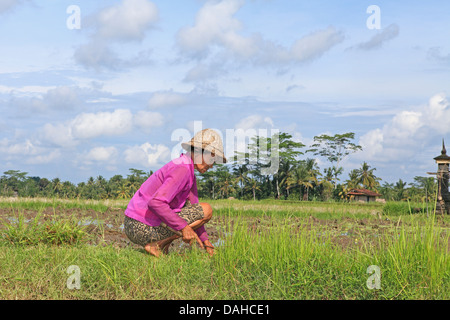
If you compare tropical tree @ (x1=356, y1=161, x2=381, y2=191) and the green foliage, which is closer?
the green foliage

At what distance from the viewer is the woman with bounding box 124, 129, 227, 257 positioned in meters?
4.24

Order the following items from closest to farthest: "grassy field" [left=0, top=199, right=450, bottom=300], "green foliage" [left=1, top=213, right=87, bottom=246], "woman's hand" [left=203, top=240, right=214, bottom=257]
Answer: "grassy field" [left=0, top=199, right=450, bottom=300]
"woman's hand" [left=203, top=240, right=214, bottom=257]
"green foliage" [left=1, top=213, right=87, bottom=246]

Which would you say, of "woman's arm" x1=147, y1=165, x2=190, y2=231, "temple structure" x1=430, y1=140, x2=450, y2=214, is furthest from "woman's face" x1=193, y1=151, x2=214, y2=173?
"temple structure" x1=430, y1=140, x2=450, y2=214

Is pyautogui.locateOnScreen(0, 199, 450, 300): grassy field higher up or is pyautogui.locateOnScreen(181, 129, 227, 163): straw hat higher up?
pyautogui.locateOnScreen(181, 129, 227, 163): straw hat

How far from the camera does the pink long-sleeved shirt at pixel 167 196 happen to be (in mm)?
4223

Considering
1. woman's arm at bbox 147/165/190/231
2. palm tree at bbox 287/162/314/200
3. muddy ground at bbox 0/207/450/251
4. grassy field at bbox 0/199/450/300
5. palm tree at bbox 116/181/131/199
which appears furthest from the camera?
palm tree at bbox 116/181/131/199

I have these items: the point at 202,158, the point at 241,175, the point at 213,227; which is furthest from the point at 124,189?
the point at 202,158

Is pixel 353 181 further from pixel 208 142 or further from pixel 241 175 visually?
pixel 208 142

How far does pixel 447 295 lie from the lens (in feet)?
12.0

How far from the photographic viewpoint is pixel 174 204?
4582 millimetres

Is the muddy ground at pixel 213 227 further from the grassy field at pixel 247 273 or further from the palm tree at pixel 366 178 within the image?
the palm tree at pixel 366 178

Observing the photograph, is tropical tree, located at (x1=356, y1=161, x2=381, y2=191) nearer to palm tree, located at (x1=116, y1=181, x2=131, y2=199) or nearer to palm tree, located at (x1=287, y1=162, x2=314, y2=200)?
palm tree, located at (x1=287, y1=162, x2=314, y2=200)

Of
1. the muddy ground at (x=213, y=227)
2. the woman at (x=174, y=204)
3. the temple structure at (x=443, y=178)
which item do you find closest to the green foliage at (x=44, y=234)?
the muddy ground at (x=213, y=227)

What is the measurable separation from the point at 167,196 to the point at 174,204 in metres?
0.36
